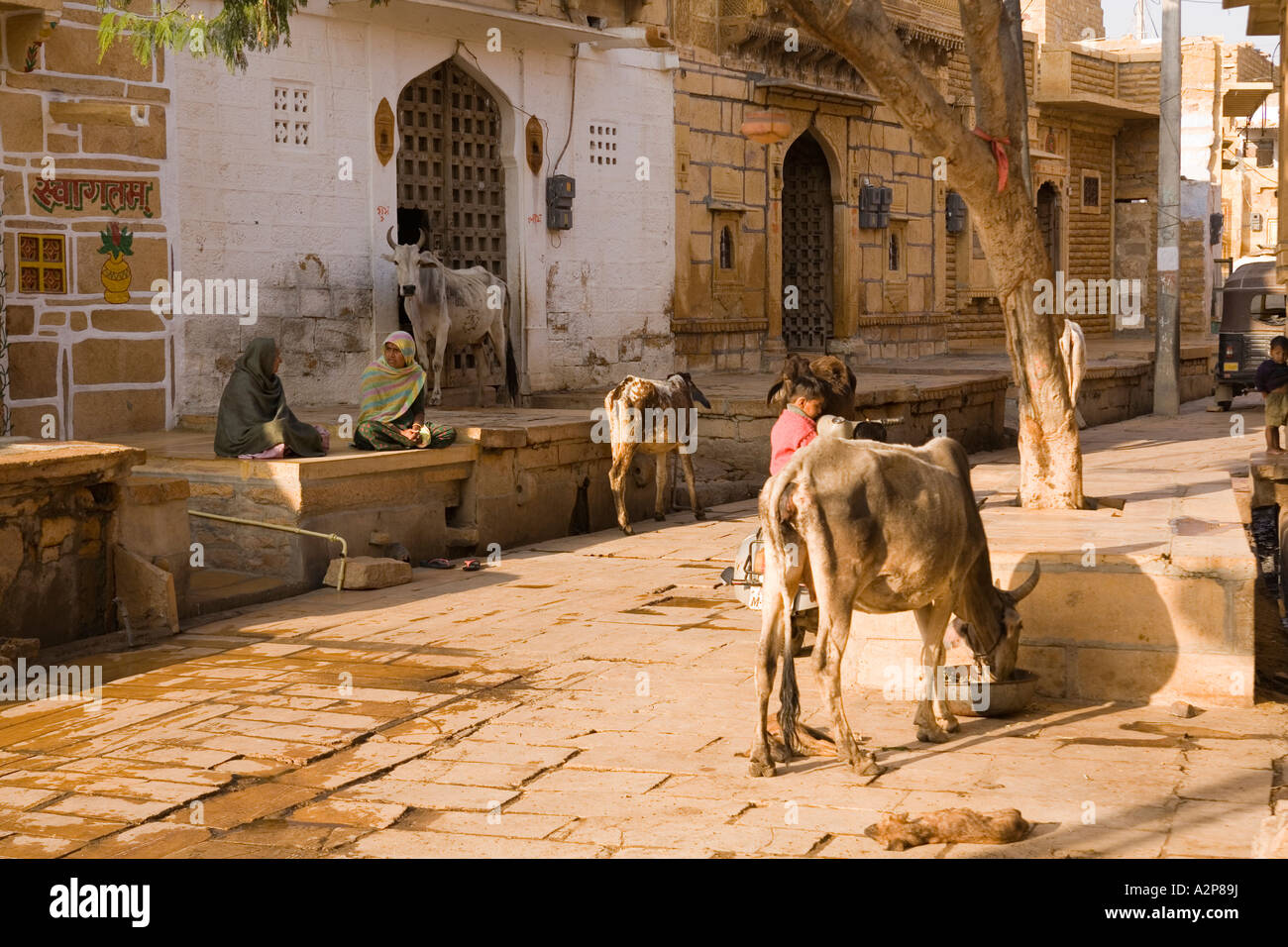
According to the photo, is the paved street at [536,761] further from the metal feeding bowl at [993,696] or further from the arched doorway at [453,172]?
the arched doorway at [453,172]

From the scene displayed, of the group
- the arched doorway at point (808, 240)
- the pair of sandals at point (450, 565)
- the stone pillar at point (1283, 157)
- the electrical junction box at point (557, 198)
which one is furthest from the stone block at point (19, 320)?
the arched doorway at point (808, 240)

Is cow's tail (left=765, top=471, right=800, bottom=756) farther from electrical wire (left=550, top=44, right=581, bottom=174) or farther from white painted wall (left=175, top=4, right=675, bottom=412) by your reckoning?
→ electrical wire (left=550, top=44, right=581, bottom=174)

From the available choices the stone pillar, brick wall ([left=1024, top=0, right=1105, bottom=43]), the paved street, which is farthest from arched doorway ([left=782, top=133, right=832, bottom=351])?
brick wall ([left=1024, top=0, right=1105, bottom=43])

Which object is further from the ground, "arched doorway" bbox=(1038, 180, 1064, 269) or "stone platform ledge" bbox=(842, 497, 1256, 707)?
"arched doorway" bbox=(1038, 180, 1064, 269)

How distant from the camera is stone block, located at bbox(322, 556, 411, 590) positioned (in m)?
10.2

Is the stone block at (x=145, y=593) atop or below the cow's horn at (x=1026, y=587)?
below

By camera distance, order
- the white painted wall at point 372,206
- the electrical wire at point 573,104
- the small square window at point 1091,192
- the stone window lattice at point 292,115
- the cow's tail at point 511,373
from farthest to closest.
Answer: the small square window at point 1091,192, the electrical wire at point 573,104, the cow's tail at point 511,373, the stone window lattice at point 292,115, the white painted wall at point 372,206

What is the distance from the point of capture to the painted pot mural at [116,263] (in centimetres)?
1252

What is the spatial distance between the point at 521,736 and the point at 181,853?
1.79 m

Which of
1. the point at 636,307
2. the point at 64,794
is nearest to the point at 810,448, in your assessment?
the point at 64,794

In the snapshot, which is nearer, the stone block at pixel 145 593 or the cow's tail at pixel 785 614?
the cow's tail at pixel 785 614

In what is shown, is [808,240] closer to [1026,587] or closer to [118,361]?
[118,361]

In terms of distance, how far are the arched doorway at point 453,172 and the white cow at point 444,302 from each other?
44cm

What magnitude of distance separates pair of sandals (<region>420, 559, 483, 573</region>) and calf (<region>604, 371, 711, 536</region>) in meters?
1.83
